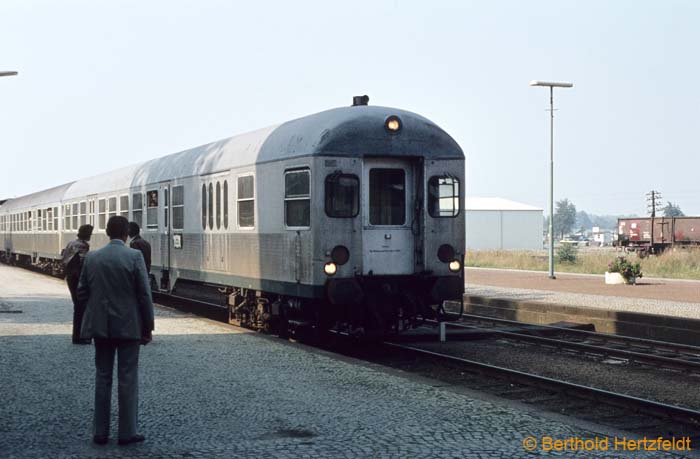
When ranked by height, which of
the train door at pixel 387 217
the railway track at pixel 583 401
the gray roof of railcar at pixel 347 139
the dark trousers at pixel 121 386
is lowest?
the railway track at pixel 583 401

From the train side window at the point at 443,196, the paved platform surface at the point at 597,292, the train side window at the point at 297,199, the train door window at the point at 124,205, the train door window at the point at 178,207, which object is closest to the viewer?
the train side window at the point at 297,199

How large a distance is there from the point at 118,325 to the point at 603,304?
1450 centimetres

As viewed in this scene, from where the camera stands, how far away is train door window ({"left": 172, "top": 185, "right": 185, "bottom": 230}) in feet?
58.4

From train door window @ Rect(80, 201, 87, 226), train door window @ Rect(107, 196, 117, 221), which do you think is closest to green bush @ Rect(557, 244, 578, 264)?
train door window @ Rect(80, 201, 87, 226)

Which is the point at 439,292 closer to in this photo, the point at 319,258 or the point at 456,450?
the point at 319,258

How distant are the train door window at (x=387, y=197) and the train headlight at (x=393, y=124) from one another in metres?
0.57

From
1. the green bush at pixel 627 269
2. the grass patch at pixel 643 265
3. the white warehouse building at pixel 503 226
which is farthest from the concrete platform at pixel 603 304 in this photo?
the white warehouse building at pixel 503 226

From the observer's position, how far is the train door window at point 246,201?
14.3m

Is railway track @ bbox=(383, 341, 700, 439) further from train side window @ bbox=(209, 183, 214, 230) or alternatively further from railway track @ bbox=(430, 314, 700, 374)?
train side window @ bbox=(209, 183, 214, 230)

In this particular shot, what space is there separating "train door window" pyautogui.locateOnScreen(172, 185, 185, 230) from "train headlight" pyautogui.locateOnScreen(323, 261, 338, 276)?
6.14 meters

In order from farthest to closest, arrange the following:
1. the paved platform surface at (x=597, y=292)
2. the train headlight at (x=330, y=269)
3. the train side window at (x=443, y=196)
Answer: the paved platform surface at (x=597, y=292), the train side window at (x=443, y=196), the train headlight at (x=330, y=269)

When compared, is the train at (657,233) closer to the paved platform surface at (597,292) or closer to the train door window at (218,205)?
the paved platform surface at (597,292)

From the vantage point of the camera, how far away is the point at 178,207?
18.1 metres

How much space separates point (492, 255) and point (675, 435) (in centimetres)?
4271
